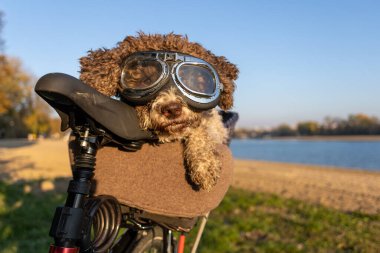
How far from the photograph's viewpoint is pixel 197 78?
1.74 metres

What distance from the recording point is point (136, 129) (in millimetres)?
1516

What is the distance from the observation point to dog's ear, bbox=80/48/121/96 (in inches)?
75.3

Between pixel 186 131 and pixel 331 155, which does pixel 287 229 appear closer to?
pixel 186 131

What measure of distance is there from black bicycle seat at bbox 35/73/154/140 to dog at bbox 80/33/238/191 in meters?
0.28

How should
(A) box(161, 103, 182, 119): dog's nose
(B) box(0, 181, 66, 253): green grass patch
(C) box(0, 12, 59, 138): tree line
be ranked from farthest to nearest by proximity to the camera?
(C) box(0, 12, 59, 138): tree line → (B) box(0, 181, 66, 253): green grass patch → (A) box(161, 103, 182, 119): dog's nose

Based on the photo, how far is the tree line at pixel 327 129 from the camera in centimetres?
3588

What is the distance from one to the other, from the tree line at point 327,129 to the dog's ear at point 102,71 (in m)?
4.40

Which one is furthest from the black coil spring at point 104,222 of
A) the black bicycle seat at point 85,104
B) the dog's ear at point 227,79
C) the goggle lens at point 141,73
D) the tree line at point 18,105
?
the tree line at point 18,105

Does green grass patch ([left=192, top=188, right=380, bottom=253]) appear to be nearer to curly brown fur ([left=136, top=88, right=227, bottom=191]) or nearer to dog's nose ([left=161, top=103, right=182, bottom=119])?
curly brown fur ([left=136, top=88, right=227, bottom=191])

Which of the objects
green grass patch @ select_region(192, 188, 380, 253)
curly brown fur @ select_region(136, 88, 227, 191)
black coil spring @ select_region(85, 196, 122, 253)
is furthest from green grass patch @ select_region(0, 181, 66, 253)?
black coil spring @ select_region(85, 196, 122, 253)

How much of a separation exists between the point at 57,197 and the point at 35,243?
13.2ft

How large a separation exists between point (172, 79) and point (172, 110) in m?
0.34

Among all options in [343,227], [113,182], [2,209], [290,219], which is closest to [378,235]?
[343,227]

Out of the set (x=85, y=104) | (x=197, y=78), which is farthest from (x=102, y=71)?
(x=85, y=104)
